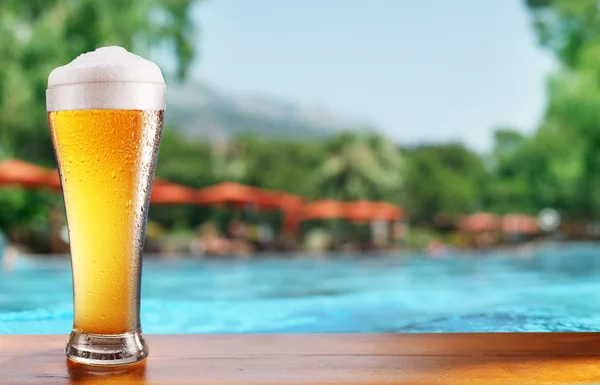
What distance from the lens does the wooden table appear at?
2.68 feet

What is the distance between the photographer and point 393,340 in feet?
3.38

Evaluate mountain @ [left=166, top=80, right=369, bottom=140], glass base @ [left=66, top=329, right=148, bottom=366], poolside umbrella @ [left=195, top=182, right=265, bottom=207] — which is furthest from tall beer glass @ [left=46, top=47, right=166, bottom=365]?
mountain @ [left=166, top=80, right=369, bottom=140]

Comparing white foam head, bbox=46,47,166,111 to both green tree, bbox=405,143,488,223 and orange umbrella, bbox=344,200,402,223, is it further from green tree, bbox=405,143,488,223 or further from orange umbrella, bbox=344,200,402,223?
green tree, bbox=405,143,488,223

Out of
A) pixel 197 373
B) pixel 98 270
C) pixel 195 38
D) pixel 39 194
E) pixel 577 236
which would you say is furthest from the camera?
pixel 577 236

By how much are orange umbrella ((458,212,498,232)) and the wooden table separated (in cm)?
1842

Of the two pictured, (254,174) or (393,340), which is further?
(254,174)

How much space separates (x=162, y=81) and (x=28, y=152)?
534 inches

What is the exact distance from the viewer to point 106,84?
938 millimetres

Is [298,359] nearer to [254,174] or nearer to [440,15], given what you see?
[254,174]

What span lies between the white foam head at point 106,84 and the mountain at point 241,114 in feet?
112

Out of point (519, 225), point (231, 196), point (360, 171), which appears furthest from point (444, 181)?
point (231, 196)

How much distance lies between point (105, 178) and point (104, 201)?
30 millimetres

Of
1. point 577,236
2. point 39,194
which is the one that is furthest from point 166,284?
point 577,236

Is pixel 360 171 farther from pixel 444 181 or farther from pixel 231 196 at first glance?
pixel 231 196
